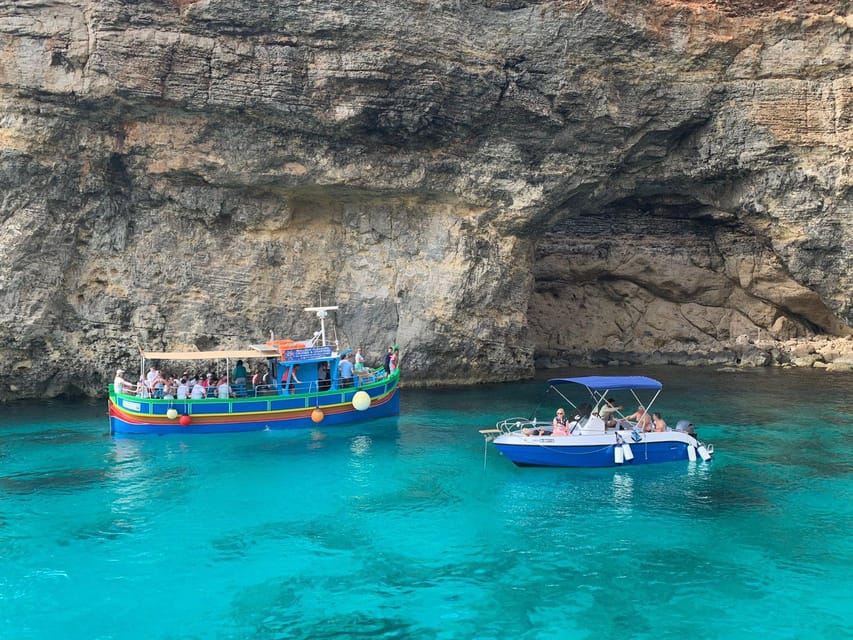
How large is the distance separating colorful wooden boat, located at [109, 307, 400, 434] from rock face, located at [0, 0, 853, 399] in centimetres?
639

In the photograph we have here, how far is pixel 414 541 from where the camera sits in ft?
40.3

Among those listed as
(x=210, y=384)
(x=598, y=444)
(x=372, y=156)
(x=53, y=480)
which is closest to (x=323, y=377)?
(x=210, y=384)

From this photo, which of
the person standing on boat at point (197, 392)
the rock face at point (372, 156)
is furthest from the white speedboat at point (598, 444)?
the rock face at point (372, 156)

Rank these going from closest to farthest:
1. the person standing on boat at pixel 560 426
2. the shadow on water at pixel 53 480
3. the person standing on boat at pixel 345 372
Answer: the shadow on water at pixel 53 480, the person standing on boat at pixel 560 426, the person standing on boat at pixel 345 372

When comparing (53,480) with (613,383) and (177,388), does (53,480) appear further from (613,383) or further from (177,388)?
(613,383)

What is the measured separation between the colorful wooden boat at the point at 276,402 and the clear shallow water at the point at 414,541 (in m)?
1.22

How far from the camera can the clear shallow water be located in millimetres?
9625

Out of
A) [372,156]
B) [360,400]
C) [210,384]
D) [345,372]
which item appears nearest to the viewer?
[360,400]

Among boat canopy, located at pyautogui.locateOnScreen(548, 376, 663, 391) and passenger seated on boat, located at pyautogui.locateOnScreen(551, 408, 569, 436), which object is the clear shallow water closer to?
passenger seated on boat, located at pyautogui.locateOnScreen(551, 408, 569, 436)

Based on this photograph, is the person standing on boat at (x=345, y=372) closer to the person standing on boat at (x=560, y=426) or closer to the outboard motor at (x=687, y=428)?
the person standing on boat at (x=560, y=426)

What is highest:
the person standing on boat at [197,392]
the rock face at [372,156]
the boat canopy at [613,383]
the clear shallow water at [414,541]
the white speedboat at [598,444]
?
the rock face at [372,156]

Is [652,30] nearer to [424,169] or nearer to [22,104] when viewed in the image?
[424,169]

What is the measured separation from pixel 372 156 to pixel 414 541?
18.9 m

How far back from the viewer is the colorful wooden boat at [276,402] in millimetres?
21562
